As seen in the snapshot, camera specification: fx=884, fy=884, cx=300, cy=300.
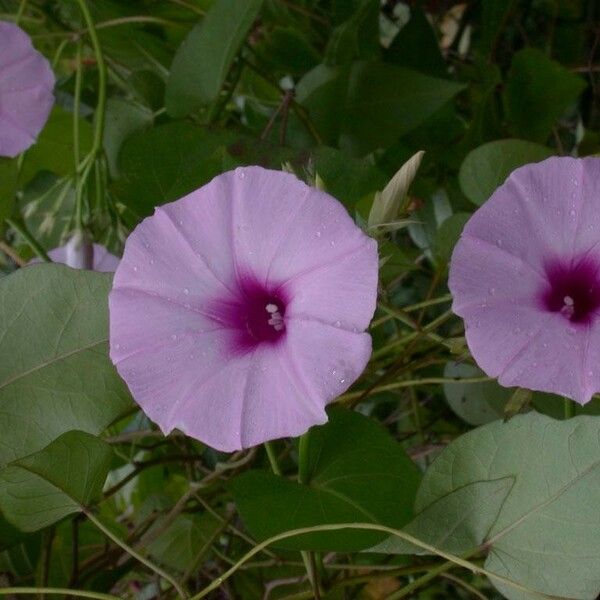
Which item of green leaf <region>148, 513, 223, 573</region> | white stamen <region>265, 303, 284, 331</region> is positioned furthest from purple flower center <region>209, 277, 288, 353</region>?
green leaf <region>148, 513, 223, 573</region>

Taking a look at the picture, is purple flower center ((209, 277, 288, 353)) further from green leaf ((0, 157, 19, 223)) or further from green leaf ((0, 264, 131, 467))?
green leaf ((0, 157, 19, 223))

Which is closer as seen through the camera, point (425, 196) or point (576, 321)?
point (576, 321)

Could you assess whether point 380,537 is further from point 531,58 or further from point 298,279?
point 531,58

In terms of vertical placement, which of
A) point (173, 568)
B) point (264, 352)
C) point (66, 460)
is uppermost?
point (264, 352)

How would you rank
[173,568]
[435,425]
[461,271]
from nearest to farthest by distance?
1. [461,271]
2. [173,568]
3. [435,425]

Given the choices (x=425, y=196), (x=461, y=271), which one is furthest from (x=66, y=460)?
(x=425, y=196)

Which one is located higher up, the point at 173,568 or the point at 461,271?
the point at 461,271

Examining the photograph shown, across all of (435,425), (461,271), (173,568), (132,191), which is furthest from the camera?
(435,425)

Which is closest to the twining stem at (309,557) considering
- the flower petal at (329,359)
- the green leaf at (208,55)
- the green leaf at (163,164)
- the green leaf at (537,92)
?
the flower petal at (329,359)
